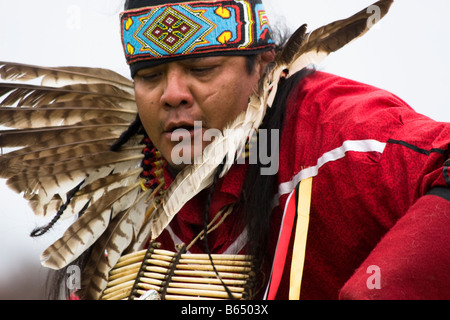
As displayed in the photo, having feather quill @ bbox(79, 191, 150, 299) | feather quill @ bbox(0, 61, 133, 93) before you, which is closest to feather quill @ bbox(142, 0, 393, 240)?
feather quill @ bbox(79, 191, 150, 299)

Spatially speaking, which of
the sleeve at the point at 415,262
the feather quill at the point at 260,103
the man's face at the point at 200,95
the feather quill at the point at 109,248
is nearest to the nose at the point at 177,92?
the man's face at the point at 200,95

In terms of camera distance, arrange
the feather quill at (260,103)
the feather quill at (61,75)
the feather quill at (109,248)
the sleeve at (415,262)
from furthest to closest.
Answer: the feather quill at (61,75) → the feather quill at (109,248) → the feather quill at (260,103) → the sleeve at (415,262)

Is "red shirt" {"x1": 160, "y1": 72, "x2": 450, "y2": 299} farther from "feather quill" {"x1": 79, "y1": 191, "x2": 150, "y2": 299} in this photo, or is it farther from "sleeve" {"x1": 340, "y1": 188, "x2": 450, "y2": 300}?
"feather quill" {"x1": 79, "y1": 191, "x2": 150, "y2": 299}

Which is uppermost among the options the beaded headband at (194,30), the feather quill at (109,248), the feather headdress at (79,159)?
the beaded headband at (194,30)

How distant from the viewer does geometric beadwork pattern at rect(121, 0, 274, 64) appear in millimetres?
2303

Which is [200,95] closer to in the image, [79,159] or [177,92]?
[177,92]

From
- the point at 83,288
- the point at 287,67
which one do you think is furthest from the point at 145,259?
the point at 287,67

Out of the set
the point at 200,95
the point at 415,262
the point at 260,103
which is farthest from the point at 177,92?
the point at 415,262

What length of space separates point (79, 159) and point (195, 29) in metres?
0.72

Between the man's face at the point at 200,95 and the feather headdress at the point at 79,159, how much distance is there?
0.14 m

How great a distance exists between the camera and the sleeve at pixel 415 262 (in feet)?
5.01

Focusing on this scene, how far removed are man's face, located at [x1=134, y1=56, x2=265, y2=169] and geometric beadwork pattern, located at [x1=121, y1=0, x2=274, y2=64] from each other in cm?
5

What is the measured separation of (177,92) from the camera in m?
2.29

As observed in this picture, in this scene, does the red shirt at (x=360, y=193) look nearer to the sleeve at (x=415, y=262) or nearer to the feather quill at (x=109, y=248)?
the sleeve at (x=415, y=262)
